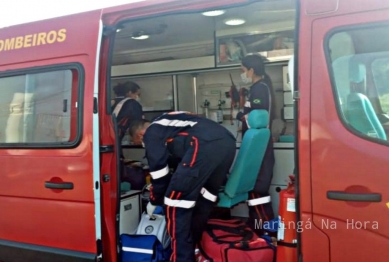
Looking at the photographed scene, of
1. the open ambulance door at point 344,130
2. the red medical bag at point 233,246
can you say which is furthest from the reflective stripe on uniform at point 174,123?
the open ambulance door at point 344,130

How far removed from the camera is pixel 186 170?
2738 mm

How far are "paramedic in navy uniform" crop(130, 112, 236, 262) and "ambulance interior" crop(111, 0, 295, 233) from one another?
1.10m

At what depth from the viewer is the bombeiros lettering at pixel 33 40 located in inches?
110

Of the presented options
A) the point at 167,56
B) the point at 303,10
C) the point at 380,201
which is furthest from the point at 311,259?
the point at 167,56

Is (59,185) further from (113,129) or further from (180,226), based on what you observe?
(180,226)

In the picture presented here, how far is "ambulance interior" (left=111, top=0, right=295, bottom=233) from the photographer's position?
4.18 m

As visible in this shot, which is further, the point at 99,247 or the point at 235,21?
the point at 235,21

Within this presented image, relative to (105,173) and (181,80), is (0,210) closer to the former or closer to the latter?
(105,173)

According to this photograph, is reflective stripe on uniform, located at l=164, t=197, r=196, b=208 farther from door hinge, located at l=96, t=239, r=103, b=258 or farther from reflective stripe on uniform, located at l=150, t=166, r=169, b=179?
door hinge, located at l=96, t=239, r=103, b=258

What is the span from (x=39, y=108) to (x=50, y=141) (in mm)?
274

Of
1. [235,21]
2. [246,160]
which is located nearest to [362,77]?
[246,160]

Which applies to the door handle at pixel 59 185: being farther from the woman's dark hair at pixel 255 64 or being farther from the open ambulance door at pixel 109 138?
the woman's dark hair at pixel 255 64

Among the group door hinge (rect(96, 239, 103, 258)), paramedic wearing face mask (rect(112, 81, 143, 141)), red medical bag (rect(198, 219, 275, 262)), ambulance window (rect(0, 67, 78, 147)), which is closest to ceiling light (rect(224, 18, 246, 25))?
paramedic wearing face mask (rect(112, 81, 143, 141))

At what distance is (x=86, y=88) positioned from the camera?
8.64ft
